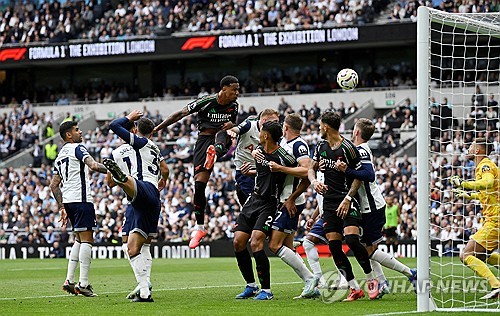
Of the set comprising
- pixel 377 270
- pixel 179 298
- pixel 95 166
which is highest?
pixel 95 166

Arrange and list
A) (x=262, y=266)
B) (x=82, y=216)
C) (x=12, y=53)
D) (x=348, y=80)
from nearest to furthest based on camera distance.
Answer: (x=262, y=266) < (x=348, y=80) < (x=82, y=216) < (x=12, y=53)

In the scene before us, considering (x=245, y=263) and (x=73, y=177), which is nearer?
(x=245, y=263)

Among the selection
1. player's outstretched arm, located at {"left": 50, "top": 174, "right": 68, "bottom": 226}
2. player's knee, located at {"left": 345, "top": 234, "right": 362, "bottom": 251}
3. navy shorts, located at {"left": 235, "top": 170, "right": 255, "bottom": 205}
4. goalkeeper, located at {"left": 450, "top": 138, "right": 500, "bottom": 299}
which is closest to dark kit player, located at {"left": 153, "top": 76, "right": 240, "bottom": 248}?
navy shorts, located at {"left": 235, "top": 170, "right": 255, "bottom": 205}

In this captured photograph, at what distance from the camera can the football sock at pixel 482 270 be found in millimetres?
11508

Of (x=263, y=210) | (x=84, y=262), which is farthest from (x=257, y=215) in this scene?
(x=84, y=262)

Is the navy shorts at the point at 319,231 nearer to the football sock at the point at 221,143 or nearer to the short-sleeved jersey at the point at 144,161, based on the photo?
the football sock at the point at 221,143

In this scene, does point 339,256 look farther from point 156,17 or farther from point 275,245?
point 156,17

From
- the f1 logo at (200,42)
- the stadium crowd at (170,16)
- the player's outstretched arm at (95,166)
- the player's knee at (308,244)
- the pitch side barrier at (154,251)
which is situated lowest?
the pitch side barrier at (154,251)

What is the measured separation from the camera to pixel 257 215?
39.2 ft

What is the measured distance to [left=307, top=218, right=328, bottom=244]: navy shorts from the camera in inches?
506

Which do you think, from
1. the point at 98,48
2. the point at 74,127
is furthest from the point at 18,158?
the point at 74,127

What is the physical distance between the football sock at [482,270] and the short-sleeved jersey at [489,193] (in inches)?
23.7

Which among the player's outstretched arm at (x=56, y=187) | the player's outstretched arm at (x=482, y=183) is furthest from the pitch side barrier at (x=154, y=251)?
the player's outstretched arm at (x=482, y=183)

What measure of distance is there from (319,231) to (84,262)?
3.50 meters
